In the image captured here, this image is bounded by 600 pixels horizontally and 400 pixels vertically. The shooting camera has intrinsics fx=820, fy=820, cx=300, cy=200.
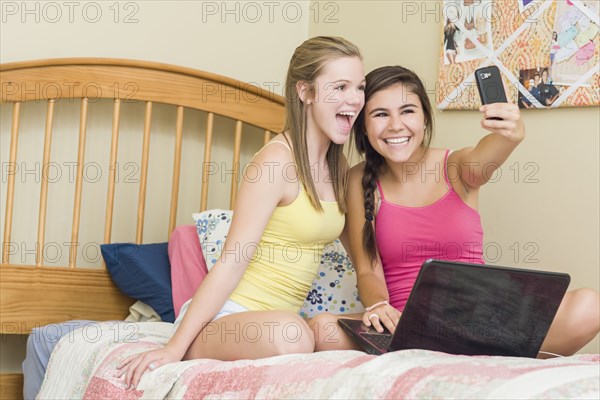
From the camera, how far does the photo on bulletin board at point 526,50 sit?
71.5 inches

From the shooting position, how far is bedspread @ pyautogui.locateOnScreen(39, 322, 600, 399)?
0.94 metres

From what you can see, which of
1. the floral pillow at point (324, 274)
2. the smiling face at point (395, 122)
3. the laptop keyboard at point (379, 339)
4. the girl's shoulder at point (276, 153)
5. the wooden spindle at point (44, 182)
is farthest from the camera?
the wooden spindle at point (44, 182)

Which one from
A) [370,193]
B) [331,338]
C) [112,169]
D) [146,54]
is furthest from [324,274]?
[146,54]

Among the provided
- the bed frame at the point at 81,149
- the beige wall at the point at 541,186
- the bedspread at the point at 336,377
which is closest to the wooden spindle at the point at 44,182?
the bed frame at the point at 81,149

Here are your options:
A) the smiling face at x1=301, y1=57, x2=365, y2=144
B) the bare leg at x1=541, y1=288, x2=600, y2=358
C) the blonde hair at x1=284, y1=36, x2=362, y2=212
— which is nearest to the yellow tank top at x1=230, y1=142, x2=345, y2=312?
the blonde hair at x1=284, y1=36, x2=362, y2=212

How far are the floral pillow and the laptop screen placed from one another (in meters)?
0.73

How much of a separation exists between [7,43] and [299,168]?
1052 mm

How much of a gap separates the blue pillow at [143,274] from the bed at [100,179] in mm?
71

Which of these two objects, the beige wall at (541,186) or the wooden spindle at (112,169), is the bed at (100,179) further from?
the beige wall at (541,186)

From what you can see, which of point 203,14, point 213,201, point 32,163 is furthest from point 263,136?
point 32,163

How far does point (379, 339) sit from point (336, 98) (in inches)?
20.0

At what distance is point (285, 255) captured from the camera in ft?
5.28

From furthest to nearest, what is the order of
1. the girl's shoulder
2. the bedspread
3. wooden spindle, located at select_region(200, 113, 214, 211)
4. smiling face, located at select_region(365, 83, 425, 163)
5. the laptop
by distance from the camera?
1. wooden spindle, located at select_region(200, 113, 214, 211)
2. smiling face, located at select_region(365, 83, 425, 163)
3. the girl's shoulder
4. the laptop
5. the bedspread

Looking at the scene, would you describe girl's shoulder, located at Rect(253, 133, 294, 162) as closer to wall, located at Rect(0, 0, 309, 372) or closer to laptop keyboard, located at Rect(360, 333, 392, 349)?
laptop keyboard, located at Rect(360, 333, 392, 349)
